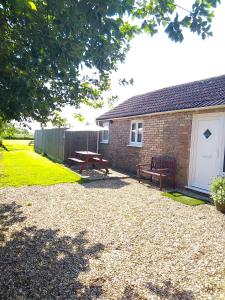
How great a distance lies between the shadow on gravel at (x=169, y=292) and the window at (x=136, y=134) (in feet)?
32.1

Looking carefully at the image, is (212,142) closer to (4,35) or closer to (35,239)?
(35,239)

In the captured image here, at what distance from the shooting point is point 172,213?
6828 mm

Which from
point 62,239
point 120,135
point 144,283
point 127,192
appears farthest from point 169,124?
point 144,283

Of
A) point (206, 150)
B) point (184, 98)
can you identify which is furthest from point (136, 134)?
point (206, 150)

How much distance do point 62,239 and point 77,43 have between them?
3603mm

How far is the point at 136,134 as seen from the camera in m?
13.5

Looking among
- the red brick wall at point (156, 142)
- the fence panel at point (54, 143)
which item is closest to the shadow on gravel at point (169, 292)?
the red brick wall at point (156, 142)

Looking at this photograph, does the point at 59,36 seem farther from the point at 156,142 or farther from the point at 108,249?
the point at 156,142

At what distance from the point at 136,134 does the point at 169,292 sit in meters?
10.5

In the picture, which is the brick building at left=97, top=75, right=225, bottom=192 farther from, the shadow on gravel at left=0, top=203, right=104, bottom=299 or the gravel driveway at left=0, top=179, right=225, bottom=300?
the shadow on gravel at left=0, top=203, right=104, bottom=299

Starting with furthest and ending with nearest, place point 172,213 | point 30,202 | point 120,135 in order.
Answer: point 120,135 → point 30,202 → point 172,213

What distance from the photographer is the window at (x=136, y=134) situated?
13.2 meters

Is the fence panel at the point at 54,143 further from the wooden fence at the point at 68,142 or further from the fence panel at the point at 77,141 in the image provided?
the fence panel at the point at 77,141

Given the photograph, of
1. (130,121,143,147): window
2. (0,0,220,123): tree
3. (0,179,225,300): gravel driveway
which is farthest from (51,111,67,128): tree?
(130,121,143,147): window
